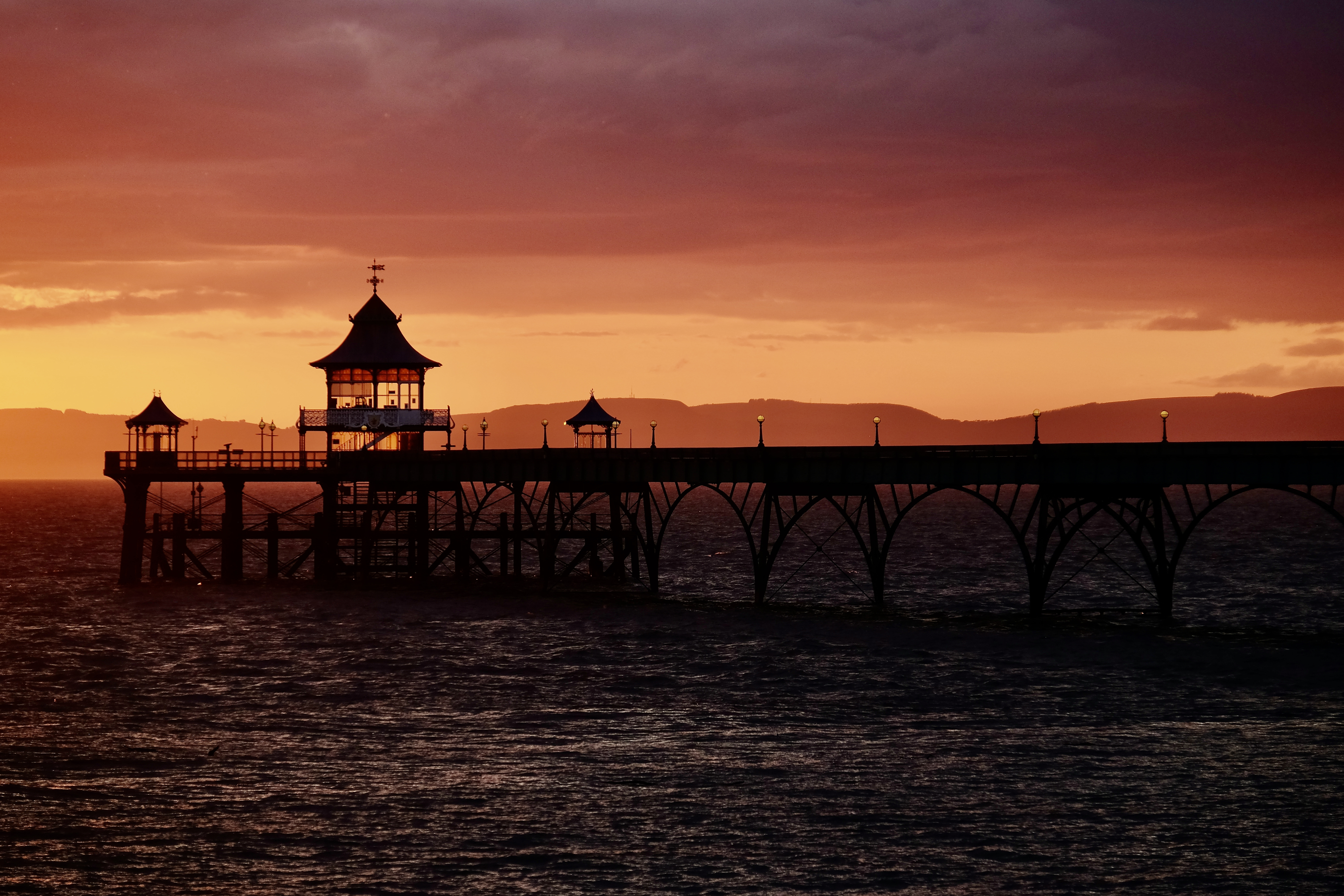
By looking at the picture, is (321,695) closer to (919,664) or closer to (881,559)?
(919,664)

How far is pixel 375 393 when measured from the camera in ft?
278

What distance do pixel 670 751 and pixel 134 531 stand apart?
53.2m

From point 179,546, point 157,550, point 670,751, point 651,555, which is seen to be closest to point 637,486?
point 651,555

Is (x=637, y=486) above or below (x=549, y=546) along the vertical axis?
above

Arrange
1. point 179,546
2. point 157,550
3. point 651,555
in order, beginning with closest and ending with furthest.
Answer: point 651,555, point 179,546, point 157,550

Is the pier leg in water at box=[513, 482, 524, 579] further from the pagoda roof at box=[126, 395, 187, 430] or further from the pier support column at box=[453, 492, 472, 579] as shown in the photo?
the pagoda roof at box=[126, 395, 187, 430]

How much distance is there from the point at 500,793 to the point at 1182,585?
6187 centimetres

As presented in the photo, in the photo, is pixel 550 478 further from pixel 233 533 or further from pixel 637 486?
pixel 233 533

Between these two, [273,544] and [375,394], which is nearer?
[273,544]

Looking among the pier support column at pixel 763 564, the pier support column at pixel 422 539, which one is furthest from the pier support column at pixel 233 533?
the pier support column at pixel 763 564

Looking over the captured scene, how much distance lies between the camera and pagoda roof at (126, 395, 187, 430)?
8075 cm

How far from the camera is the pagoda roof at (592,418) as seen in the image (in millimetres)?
79688

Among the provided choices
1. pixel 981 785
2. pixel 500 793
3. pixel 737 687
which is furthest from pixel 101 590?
pixel 981 785

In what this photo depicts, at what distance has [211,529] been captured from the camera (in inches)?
5064
